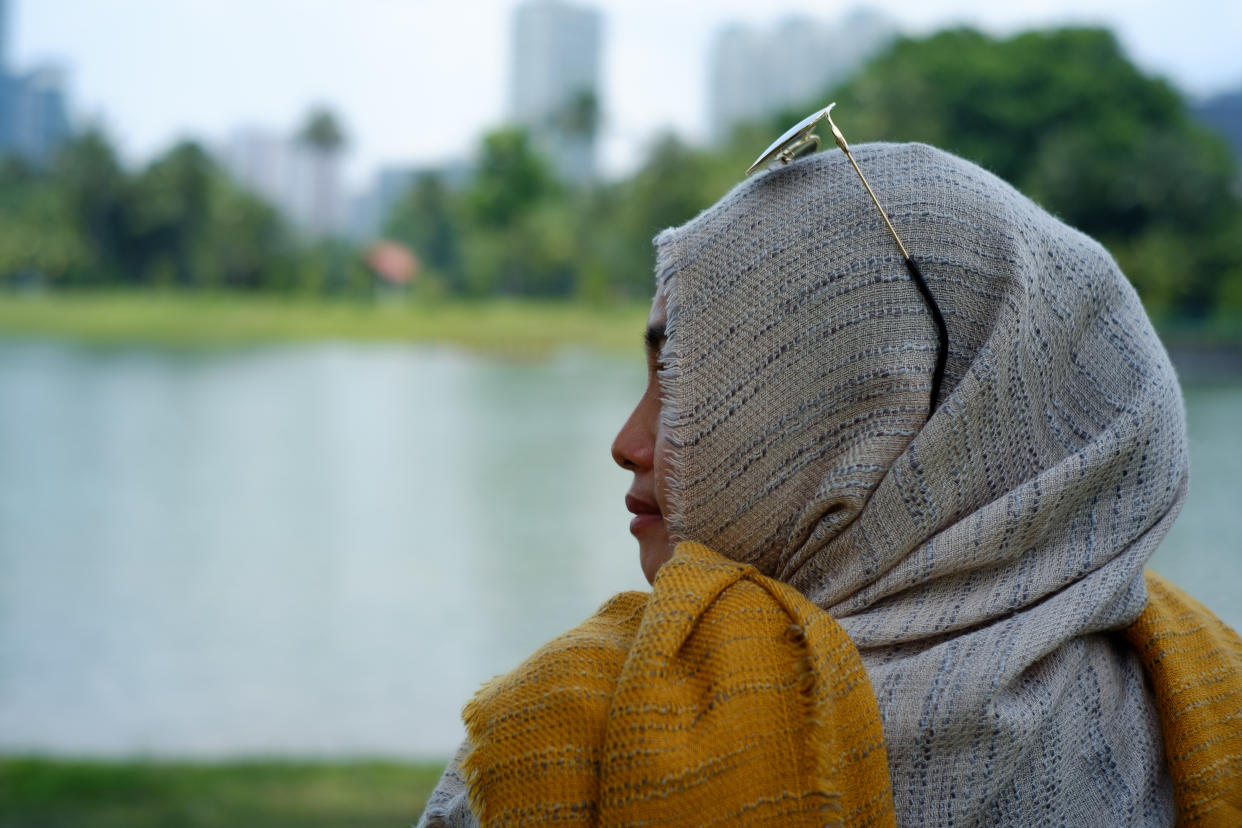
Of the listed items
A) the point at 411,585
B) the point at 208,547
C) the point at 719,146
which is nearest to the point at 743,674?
the point at 411,585

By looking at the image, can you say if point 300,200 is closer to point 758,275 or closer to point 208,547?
point 208,547

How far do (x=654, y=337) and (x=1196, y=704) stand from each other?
50 cm

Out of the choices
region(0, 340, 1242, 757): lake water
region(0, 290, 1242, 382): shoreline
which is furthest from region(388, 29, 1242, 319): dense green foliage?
region(0, 340, 1242, 757): lake water

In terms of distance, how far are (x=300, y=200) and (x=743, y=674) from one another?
30225mm

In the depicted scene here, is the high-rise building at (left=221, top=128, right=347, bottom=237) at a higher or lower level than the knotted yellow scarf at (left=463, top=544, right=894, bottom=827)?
higher

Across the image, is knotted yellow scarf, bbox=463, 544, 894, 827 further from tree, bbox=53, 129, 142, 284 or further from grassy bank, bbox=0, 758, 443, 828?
tree, bbox=53, 129, 142, 284

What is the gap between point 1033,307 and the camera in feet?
2.61

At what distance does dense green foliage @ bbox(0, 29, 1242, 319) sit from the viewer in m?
13.0

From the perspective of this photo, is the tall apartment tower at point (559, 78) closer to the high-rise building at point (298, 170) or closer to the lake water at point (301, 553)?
the high-rise building at point (298, 170)

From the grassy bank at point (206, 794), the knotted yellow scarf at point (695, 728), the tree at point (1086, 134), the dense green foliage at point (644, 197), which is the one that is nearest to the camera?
the knotted yellow scarf at point (695, 728)

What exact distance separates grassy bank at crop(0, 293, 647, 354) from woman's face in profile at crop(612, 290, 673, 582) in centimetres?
1955

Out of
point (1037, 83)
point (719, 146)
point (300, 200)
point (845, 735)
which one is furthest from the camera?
point (300, 200)

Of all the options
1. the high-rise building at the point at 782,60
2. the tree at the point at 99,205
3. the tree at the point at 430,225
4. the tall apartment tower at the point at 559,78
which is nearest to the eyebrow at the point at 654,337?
the tree at the point at 99,205

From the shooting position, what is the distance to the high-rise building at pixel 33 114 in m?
20.5
